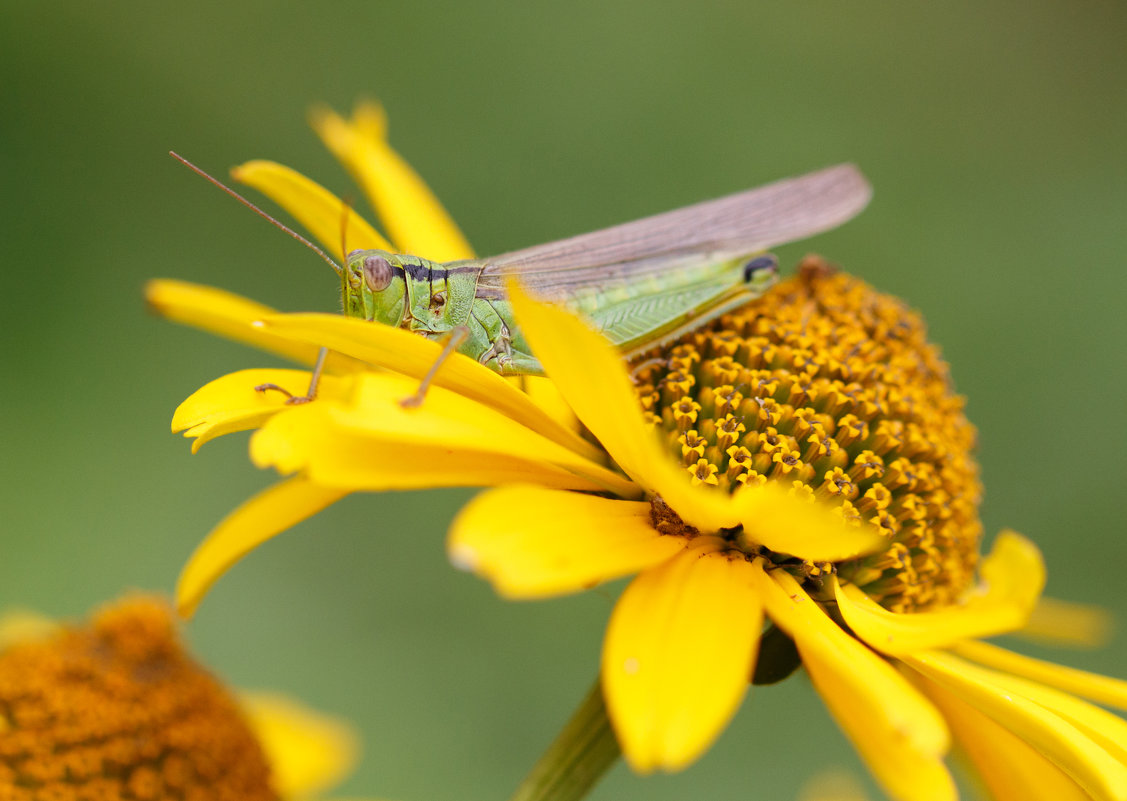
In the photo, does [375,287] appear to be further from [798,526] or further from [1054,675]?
[1054,675]

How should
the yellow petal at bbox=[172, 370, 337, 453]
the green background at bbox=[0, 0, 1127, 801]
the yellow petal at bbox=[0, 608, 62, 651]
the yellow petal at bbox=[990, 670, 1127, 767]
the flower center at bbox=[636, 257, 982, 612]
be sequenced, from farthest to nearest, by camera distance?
the green background at bbox=[0, 0, 1127, 801], the yellow petal at bbox=[0, 608, 62, 651], the flower center at bbox=[636, 257, 982, 612], the yellow petal at bbox=[172, 370, 337, 453], the yellow petal at bbox=[990, 670, 1127, 767]

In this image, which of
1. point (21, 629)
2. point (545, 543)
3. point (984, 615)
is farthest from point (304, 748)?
point (984, 615)

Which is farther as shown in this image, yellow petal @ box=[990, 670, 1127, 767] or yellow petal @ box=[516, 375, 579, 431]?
yellow petal @ box=[516, 375, 579, 431]

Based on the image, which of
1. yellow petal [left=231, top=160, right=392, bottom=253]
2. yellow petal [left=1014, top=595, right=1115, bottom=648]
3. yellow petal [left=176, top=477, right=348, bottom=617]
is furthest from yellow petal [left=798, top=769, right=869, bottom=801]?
yellow petal [left=231, top=160, right=392, bottom=253]

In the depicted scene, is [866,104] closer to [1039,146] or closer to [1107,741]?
[1039,146]

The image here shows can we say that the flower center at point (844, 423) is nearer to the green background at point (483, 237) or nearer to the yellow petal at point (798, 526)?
the yellow petal at point (798, 526)

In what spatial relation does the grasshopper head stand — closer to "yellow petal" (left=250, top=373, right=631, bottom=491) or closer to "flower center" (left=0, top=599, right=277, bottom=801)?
"yellow petal" (left=250, top=373, right=631, bottom=491)
